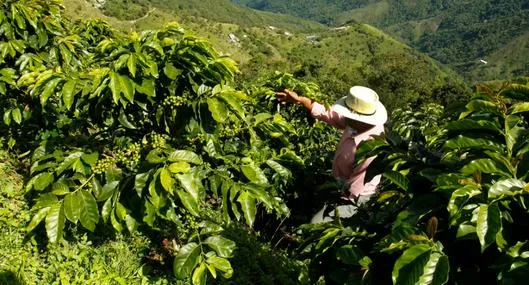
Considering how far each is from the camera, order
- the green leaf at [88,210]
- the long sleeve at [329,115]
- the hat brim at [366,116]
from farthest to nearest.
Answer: the long sleeve at [329,115]
the hat brim at [366,116]
the green leaf at [88,210]

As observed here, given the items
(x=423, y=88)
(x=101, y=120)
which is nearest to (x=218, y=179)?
(x=101, y=120)

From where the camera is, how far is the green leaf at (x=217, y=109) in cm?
302

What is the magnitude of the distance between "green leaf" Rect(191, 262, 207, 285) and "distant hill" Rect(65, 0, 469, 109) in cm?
816

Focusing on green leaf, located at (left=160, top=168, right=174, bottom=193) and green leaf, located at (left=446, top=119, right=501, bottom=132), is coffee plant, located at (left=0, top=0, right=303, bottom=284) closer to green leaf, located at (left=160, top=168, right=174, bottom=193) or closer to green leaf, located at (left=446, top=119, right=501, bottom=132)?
green leaf, located at (left=160, top=168, right=174, bottom=193)

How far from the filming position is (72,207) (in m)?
3.09

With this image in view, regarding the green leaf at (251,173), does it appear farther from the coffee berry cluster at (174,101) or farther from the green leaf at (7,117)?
the green leaf at (7,117)

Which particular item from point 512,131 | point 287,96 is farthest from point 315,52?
point 512,131

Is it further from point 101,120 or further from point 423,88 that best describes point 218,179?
point 423,88

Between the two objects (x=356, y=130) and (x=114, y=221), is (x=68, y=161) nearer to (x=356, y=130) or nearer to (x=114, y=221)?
(x=114, y=221)

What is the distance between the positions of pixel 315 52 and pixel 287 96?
123 meters

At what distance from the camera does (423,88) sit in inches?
1770

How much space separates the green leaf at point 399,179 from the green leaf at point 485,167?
0.32 m

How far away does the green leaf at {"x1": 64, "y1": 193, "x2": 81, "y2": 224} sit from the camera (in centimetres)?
305

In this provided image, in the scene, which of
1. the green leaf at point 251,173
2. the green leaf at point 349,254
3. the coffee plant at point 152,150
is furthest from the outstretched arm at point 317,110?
the green leaf at point 349,254
